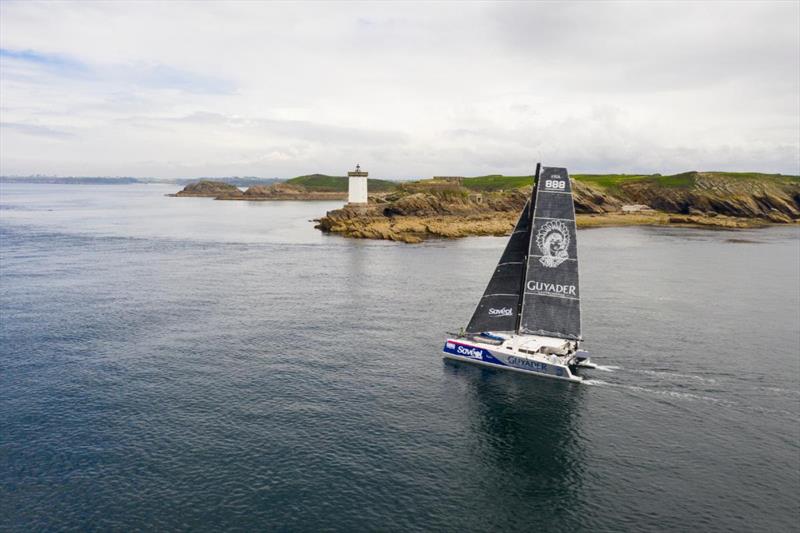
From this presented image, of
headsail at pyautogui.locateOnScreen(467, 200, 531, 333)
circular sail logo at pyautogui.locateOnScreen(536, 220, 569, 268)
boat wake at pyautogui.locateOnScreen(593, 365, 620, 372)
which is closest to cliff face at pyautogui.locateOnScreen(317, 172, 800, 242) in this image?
headsail at pyautogui.locateOnScreen(467, 200, 531, 333)

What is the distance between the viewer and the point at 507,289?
51.0 m

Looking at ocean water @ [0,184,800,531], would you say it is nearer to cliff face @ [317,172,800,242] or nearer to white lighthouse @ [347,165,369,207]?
cliff face @ [317,172,800,242]

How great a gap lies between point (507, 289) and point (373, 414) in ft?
60.0

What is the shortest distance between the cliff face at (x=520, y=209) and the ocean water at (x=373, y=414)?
236 feet

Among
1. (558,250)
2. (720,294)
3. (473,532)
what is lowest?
(473,532)

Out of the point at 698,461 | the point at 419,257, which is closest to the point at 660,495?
the point at 698,461

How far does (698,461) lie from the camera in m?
33.9

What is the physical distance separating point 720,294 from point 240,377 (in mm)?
64312

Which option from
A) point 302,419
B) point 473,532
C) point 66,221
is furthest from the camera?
point 66,221

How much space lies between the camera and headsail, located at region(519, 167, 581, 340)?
47.2 meters

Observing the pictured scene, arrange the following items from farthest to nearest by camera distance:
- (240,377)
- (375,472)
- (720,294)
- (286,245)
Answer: (286,245) → (720,294) → (240,377) → (375,472)

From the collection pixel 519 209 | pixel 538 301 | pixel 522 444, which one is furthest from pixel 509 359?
pixel 519 209

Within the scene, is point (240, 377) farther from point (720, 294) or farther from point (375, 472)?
point (720, 294)

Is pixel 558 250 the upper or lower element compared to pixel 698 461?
upper
